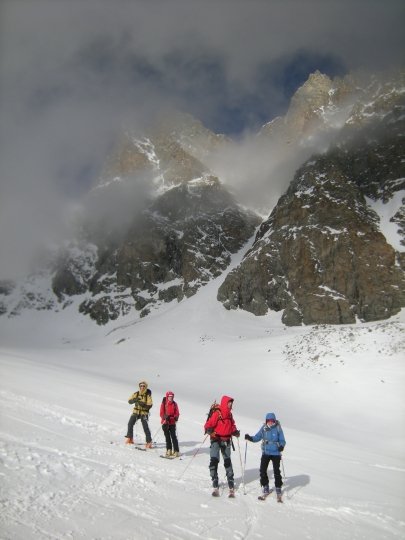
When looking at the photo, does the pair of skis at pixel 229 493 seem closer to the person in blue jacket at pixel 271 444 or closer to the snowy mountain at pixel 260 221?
the person in blue jacket at pixel 271 444

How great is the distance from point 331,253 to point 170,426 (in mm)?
49016

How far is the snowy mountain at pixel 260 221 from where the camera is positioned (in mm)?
54406

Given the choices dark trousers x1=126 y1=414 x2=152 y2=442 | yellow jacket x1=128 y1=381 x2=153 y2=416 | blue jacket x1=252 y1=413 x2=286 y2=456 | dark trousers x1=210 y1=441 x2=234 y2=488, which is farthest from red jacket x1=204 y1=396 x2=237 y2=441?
yellow jacket x1=128 y1=381 x2=153 y2=416

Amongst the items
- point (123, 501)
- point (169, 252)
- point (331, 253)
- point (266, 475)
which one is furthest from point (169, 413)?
point (169, 252)

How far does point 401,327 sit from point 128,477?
82.4ft

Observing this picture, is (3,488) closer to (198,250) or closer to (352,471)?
(352,471)

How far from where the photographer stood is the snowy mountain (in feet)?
178

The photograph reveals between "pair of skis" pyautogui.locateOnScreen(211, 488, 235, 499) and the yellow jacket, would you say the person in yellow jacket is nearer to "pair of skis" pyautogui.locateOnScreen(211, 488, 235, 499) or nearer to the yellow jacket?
the yellow jacket

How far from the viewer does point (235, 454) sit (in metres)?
12.0

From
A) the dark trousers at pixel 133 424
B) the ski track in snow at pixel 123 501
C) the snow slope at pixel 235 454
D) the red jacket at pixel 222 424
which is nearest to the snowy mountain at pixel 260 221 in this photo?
the snow slope at pixel 235 454

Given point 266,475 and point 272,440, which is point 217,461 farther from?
point 272,440

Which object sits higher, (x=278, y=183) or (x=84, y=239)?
(x=278, y=183)

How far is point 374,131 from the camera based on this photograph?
78.2 metres

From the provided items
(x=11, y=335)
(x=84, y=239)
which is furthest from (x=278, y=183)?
(x=11, y=335)
